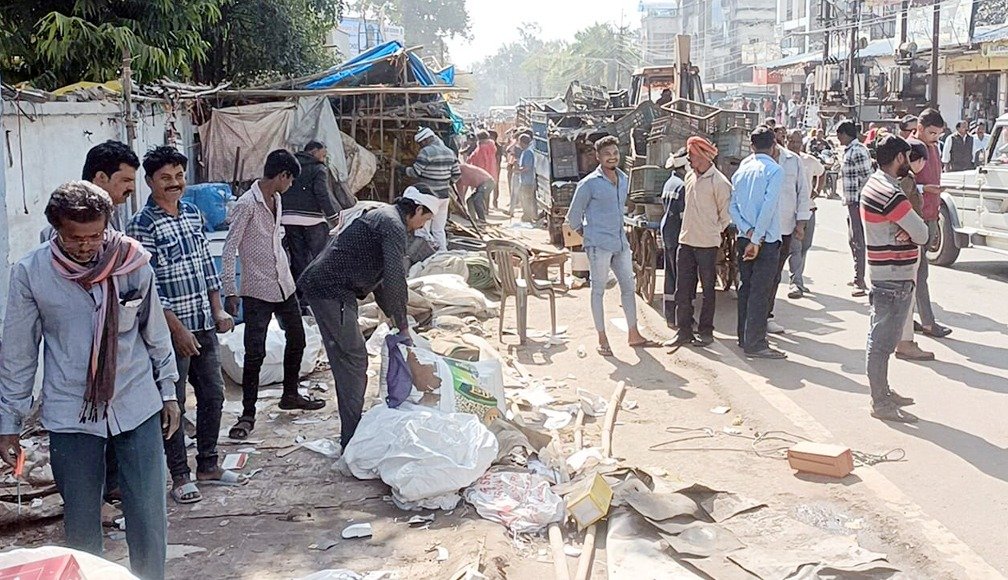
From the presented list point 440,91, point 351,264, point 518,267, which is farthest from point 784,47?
point 351,264

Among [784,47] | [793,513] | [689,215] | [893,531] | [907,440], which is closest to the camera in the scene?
[893,531]

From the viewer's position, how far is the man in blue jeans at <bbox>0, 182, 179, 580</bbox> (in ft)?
10.9

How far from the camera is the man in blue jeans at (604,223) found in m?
8.30

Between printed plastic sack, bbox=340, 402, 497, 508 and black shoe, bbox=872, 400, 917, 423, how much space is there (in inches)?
109

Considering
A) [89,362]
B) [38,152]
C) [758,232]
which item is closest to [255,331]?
[38,152]

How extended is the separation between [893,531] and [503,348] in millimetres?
4634

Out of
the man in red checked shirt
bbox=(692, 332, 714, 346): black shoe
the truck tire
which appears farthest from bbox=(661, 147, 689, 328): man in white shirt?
the truck tire

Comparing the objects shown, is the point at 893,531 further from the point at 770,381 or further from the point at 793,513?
the point at 770,381

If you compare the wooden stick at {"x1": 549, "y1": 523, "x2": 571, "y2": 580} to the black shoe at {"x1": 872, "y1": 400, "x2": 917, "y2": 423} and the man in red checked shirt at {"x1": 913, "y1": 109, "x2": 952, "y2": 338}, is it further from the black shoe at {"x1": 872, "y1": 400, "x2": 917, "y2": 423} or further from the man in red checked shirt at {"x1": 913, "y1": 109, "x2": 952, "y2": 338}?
the man in red checked shirt at {"x1": 913, "y1": 109, "x2": 952, "y2": 338}

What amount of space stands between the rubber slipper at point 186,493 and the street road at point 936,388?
3785mm

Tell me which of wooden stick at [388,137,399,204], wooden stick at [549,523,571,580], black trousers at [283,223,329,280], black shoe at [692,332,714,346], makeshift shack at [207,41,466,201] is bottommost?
wooden stick at [549,523,571,580]

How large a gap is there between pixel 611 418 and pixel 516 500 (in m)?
1.64

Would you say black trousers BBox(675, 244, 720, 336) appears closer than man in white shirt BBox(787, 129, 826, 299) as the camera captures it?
Yes

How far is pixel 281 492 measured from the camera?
5383 mm
